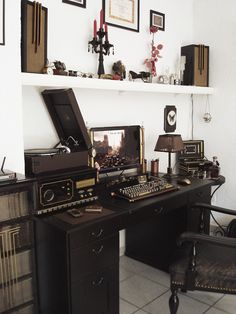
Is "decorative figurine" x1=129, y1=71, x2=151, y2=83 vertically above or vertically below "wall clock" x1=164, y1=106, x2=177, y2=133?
above

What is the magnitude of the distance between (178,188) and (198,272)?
706 mm

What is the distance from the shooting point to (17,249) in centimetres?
156

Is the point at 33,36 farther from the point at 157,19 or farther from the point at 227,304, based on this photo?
the point at 227,304

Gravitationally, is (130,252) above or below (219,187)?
below

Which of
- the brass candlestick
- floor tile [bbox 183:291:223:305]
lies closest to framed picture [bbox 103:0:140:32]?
the brass candlestick

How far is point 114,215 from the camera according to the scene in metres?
1.79

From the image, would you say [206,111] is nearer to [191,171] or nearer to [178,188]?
[191,171]

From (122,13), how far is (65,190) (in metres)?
1.62

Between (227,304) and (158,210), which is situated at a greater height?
(158,210)

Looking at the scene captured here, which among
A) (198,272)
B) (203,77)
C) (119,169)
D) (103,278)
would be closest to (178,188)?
(119,169)

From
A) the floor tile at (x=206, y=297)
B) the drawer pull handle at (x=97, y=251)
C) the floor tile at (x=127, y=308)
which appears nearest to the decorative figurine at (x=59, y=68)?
the drawer pull handle at (x=97, y=251)

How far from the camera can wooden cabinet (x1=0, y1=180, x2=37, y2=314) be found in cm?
149

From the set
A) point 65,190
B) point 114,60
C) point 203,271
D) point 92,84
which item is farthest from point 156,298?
point 114,60

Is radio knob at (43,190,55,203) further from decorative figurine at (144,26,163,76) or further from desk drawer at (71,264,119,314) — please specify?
decorative figurine at (144,26,163,76)
